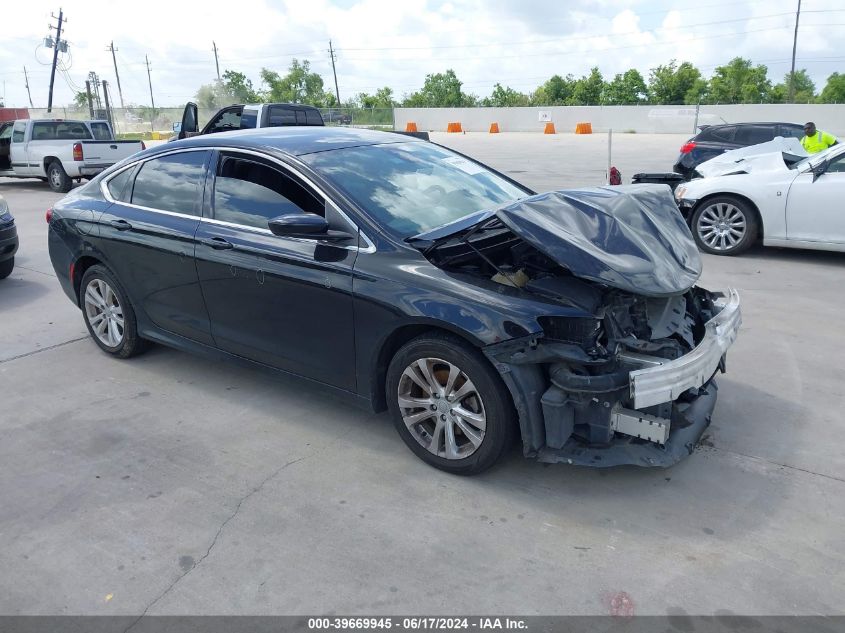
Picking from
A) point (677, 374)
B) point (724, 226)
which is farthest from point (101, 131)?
point (677, 374)

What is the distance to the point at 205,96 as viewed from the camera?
193ft

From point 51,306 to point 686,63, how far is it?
75.0 m

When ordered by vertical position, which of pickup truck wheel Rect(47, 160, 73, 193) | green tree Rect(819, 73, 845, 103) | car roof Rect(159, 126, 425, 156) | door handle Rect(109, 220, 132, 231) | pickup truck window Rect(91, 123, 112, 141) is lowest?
pickup truck wheel Rect(47, 160, 73, 193)

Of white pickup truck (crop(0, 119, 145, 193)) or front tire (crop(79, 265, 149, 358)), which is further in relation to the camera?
white pickup truck (crop(0, 119, 145, 193))

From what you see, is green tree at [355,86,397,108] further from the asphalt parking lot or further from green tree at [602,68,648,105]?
the asphalt parking lot

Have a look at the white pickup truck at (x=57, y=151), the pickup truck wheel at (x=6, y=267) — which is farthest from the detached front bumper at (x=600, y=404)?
the white pickup truck at (x=57, y=151)

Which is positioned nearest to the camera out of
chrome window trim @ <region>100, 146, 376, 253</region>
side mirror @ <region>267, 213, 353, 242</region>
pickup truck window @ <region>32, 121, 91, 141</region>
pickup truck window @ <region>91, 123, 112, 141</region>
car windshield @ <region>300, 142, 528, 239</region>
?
side mirror @ <region>267, 213, 353, 242</region>

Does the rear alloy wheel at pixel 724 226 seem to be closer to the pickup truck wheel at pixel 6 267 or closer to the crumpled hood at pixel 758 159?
the crumpled hood at pixel 758 159

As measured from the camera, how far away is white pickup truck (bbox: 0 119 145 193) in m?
16.1

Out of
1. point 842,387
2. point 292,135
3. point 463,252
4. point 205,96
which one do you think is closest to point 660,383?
point 463,252

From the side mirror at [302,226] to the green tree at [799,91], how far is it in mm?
73168

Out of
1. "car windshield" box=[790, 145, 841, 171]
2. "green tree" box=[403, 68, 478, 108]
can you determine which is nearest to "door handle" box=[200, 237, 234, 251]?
"car windshield" box=[790, 145, 841, 171]

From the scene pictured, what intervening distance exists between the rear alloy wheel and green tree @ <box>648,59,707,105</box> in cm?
6761
